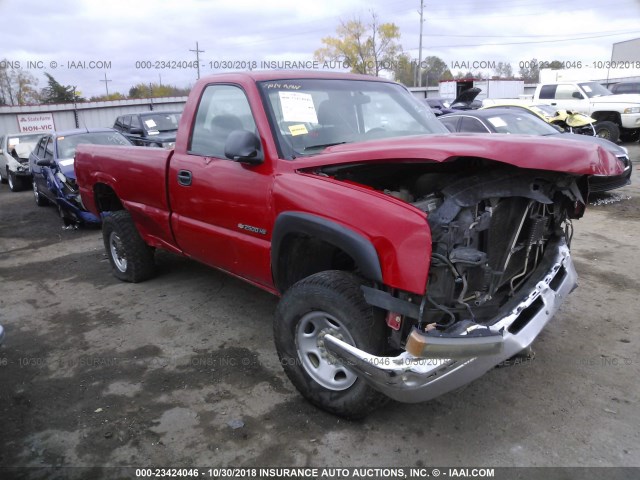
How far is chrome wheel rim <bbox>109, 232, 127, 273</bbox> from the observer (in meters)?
5.42

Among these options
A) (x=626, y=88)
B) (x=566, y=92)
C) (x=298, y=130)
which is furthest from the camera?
(x=626, y=88)

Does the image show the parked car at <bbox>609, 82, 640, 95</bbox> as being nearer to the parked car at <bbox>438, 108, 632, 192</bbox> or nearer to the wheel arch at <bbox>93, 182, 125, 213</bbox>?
the parked car at <bbox>438, 108, 632, 192</bbox>

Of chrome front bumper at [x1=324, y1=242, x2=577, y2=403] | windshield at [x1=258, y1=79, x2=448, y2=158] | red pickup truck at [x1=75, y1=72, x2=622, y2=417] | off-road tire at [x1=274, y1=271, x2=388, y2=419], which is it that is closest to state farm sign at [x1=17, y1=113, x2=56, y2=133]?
red pickup truck at [x1=75, y1=72, x2=622, y2=417]

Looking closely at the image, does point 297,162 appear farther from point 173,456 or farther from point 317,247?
point 173,456

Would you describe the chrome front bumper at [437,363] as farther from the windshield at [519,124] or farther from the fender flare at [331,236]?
the windshield at [519,124]

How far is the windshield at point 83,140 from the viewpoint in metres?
8.96

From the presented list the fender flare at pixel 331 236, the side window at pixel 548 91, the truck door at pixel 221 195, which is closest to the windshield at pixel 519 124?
the truck door at pixel 221 195

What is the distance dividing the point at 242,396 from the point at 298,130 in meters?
1.82

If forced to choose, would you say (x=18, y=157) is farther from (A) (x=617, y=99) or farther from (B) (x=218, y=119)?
(A) (x=617, y=99)

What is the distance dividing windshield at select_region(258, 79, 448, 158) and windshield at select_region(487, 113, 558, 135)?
483cm

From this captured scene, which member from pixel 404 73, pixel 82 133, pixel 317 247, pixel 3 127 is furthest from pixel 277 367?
pixel 404 73

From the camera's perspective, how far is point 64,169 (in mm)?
8375

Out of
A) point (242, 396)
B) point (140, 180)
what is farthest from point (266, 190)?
point (140, 180)

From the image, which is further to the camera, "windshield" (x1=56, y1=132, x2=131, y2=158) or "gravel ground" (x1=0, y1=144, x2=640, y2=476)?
"windshield" (x1=56, y1=132, x2=131, y2=158)
